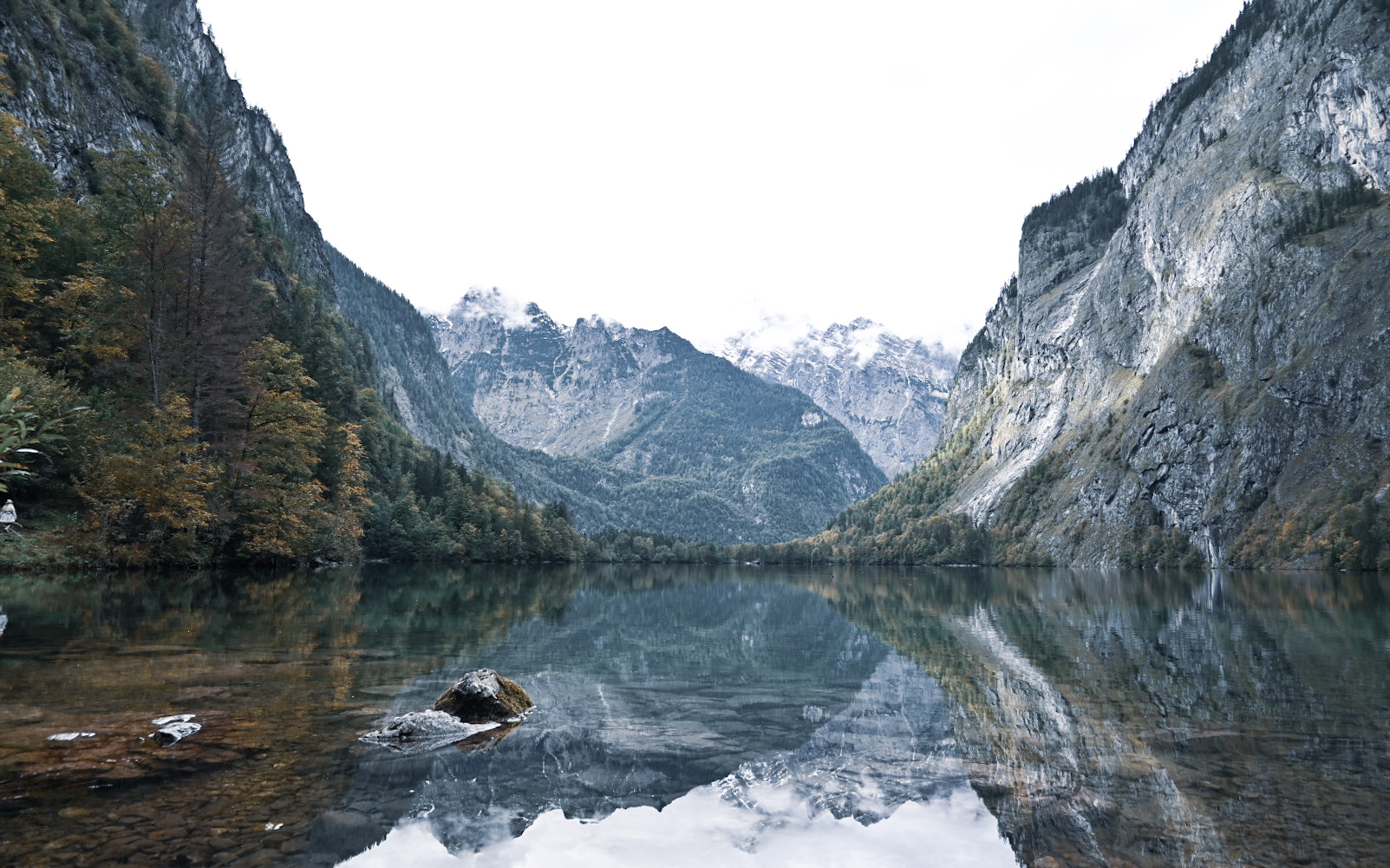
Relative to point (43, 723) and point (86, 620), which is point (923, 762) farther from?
point (86, 620)

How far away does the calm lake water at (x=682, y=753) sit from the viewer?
9070 millimetres

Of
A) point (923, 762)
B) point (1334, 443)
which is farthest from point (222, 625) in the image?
point (1334, 443)

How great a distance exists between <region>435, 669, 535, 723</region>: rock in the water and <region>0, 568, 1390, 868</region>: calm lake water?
545 millimetres

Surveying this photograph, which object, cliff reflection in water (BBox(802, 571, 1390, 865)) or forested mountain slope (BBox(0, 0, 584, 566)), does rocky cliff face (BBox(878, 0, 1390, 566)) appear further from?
forested mountain slope (BBox(0, 0, 584, 566))

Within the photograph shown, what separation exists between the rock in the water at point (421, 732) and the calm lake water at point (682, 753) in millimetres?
370

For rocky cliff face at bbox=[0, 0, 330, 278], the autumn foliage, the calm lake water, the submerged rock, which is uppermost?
rocky cliff face at bbox=[0, 0, 330, 278]

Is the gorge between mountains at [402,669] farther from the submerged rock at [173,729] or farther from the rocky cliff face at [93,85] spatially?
the rocky cliff face at [93,85]

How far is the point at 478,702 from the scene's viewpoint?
1505 centimetres

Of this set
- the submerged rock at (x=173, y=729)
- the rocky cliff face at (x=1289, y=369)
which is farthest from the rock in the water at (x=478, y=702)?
the rocky cliff face at (x=1289, y=369)

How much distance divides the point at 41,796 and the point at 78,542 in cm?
3920

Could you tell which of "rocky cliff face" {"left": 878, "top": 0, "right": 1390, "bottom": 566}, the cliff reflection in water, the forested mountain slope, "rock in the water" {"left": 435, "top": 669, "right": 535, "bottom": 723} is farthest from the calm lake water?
"rocky cliff face" {"left": 878, "top": 0, "right": 1390, "bottom": 566}

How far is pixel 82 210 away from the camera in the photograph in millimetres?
51781

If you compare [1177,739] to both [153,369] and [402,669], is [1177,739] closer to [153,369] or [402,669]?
[402,669]

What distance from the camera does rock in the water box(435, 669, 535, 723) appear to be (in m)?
14.9
